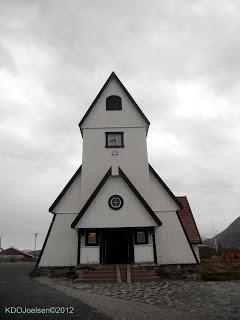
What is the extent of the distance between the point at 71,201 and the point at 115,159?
4.52m

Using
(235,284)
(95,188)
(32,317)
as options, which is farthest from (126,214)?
(32,317)

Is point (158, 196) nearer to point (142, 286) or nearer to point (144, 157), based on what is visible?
point (144, 157)

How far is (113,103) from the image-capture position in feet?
85.1

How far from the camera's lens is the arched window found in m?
25.8

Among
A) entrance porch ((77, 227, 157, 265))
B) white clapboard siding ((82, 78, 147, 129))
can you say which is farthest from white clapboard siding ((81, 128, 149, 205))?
entrance porch ((77, 227, 157, 265))

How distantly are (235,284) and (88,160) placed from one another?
13.1 meters

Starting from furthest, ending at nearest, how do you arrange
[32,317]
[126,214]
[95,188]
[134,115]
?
[134,115]
[95,188]
[126,214]
[32,317]

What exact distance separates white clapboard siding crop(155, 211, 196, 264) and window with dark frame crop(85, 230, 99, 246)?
4.29 metres

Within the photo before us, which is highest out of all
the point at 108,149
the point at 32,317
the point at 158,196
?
the point at 108,149

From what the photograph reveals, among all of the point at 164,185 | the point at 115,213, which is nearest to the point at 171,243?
the point at 164,185

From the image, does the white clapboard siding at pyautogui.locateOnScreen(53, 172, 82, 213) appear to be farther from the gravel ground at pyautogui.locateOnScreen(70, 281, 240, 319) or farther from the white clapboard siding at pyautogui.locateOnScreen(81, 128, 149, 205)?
the gravel ground at pyautogui.locateOnScreen(70, 281, 240, 319)

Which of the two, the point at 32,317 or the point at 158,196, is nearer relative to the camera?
the point at 32,317

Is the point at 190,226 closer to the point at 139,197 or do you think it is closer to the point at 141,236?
the point at 141,236

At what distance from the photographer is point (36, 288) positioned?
1529cm
